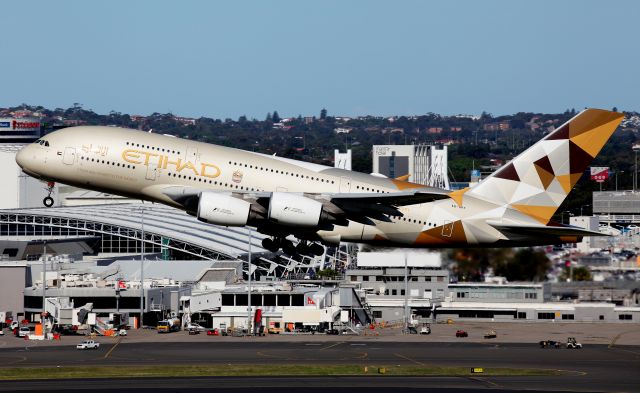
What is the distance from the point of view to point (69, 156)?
67688mm

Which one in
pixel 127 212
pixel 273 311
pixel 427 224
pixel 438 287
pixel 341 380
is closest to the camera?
pixel 427 224

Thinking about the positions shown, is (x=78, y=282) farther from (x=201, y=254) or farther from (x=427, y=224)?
(x=427, y=224)

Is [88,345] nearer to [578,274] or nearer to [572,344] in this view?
[572,344]

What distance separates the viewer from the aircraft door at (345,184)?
226 feet

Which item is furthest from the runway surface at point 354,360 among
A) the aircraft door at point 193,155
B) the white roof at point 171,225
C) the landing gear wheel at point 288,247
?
the white roof at point 171,225

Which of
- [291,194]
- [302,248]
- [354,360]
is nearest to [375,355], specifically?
[354,360]

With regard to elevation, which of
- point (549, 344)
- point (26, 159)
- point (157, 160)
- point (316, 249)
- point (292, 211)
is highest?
point (26, 159)

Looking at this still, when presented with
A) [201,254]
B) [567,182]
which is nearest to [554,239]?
[567,182]

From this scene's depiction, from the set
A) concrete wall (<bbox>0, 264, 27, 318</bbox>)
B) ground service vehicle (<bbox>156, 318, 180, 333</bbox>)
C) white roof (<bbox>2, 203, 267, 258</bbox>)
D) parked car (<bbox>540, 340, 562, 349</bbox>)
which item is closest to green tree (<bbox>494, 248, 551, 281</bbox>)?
parked car (<bbox>540, 340, 562, 349</bbox>)

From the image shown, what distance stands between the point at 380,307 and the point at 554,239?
5447cm

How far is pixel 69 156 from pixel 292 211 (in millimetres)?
12470

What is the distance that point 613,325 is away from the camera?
114 m

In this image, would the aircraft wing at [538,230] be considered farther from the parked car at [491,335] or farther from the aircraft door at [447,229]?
the parked car at [491,335]

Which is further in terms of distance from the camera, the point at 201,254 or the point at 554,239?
the point at 201,254
